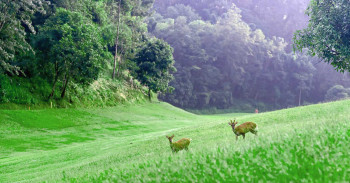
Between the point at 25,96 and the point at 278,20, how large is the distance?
191 m

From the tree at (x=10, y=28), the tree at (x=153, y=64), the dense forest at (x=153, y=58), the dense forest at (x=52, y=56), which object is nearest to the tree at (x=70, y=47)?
the dense forest at (x=52, y=56)

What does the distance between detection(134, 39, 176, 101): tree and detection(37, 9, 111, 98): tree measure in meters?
30.3

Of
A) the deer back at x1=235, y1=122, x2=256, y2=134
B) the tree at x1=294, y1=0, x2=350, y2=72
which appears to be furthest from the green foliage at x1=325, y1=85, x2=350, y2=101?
the deer back at x1=235, y1=122, x2=256, y2=134

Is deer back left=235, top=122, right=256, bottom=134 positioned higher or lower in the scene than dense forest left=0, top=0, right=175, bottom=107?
lower

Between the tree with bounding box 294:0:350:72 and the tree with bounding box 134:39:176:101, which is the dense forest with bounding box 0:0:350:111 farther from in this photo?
the tree with bounding box 294:0:350:72

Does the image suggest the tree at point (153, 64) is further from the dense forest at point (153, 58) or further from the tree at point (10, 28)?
the tree at point (10, 28)

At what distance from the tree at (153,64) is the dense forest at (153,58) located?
298 millimetres

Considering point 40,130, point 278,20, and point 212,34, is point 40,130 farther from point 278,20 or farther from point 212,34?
point 278,20

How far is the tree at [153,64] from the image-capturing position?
249ft

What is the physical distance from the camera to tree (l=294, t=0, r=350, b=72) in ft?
70.7

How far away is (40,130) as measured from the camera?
114 feet

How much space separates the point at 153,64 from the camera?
75.8 m

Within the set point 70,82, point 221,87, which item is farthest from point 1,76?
point 221,87

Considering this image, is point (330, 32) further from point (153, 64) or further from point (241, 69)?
point (241, 69)
